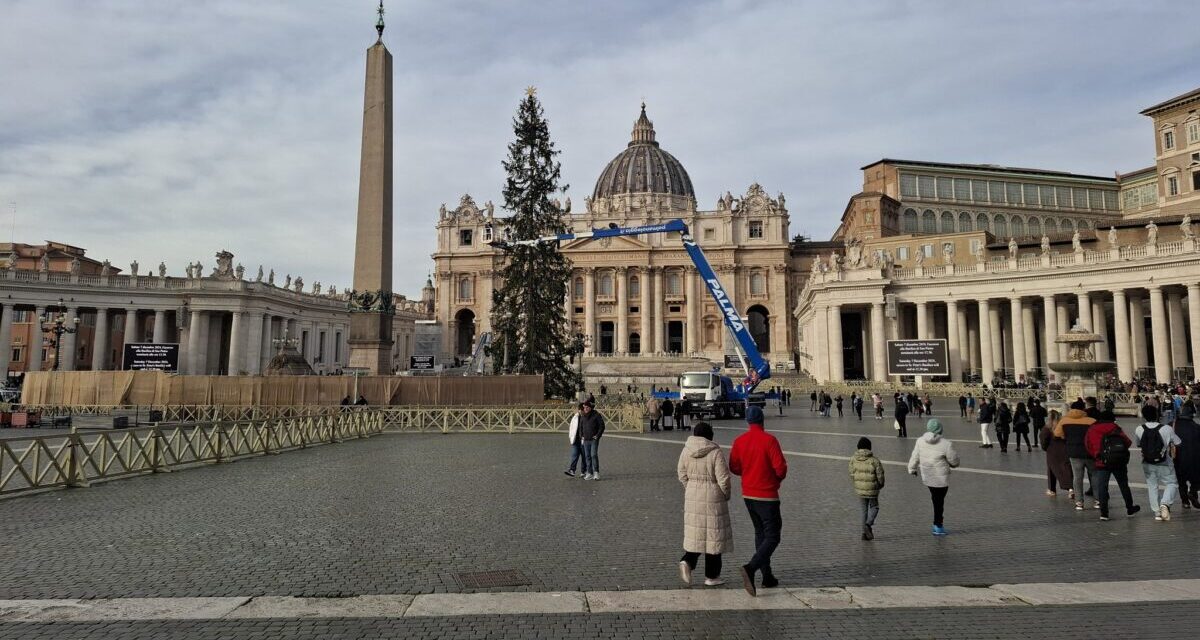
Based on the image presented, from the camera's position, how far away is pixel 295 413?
24.5m

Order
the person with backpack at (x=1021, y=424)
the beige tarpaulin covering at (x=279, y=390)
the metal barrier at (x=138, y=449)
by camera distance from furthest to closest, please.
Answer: the beige tarpaulin covering at (x=279, y=390)
the person with backpack at (x=1021, y=424)
the metal barrier at (x=138, y=449)

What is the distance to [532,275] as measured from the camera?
32844 millimetres

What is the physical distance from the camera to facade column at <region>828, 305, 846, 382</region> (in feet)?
159

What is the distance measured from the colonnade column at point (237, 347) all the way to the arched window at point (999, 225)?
71.7 meters

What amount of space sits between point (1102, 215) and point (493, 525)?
84624mm

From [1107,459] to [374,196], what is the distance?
2081 cm

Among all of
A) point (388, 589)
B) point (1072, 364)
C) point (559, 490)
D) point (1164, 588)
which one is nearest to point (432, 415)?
point (559, 490)

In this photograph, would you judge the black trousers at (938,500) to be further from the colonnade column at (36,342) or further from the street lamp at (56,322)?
the colonnade column at (36,342)

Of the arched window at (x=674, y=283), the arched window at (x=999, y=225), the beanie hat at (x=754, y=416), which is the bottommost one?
the beanie hat at (x=754, y=416)

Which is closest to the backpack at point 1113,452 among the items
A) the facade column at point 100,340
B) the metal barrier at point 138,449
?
the metal barrier at point 138,449

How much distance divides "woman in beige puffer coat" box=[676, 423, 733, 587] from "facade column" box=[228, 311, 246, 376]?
57.0 metres

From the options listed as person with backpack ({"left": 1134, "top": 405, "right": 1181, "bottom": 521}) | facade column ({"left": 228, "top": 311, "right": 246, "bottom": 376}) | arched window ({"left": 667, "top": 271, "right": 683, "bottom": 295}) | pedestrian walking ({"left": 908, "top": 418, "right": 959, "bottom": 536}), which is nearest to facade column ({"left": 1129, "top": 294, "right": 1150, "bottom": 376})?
person with backpack ({"left": 1134, "top": 405, "right": 1181, "bottom": 521})

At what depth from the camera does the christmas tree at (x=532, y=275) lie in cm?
3256

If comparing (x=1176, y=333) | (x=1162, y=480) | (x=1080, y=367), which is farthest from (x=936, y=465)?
(x=1176, y=333)
